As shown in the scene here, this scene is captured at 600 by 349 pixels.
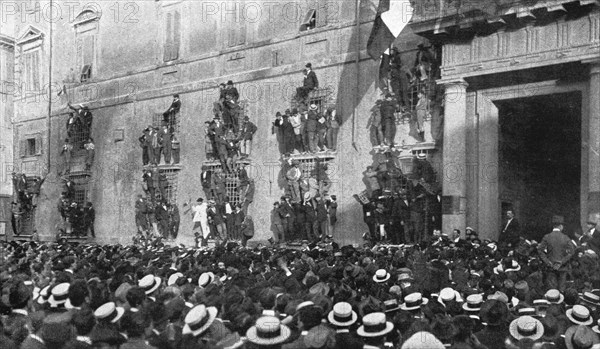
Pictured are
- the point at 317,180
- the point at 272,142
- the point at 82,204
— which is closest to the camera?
the point at 317,180

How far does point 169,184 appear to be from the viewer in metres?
25.6

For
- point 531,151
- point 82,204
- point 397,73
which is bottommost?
point 82,204

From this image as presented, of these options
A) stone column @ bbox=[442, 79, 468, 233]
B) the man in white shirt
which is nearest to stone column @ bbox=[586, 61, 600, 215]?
stone column @ bbox=[442, 79, 468, 233]

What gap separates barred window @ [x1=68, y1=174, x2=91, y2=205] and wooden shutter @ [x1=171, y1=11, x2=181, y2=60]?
734 centimetres

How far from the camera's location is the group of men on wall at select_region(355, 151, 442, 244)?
17312mm

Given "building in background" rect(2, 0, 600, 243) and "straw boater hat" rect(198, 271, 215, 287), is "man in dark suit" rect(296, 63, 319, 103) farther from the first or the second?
"straw boater hat" rect(198, 271, 215, 287)

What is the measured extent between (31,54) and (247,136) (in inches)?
601

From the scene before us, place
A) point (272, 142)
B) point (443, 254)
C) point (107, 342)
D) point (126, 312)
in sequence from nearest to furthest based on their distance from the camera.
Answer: point (107, 342)
point (126, 312)
point (443, 254)
point (272, 142)

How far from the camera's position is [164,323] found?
216 inches

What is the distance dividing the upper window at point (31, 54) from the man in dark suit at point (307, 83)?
16919 mm

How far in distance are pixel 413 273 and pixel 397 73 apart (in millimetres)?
11118

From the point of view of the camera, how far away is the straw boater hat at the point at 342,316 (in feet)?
17.7

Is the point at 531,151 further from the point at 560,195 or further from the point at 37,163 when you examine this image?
the point at 37,163

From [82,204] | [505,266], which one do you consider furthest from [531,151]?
[82,204]
